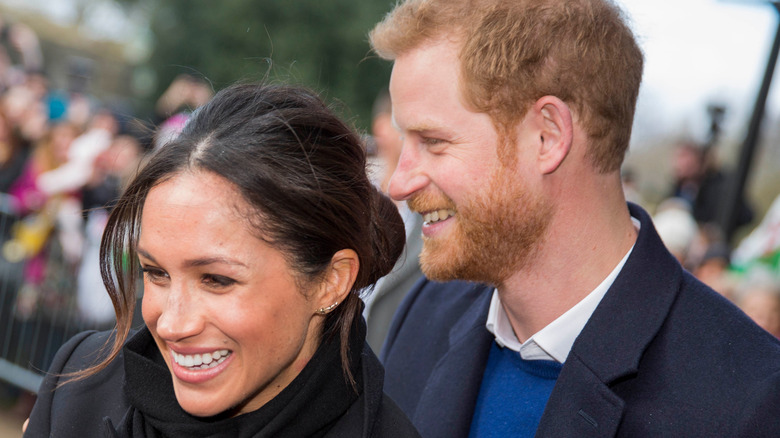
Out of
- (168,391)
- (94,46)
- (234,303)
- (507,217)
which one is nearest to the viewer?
(234,303)

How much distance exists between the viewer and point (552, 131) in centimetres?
264

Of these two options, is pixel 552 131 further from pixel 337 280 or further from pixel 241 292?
pixel 241 292

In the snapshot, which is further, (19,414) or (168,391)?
(19,414)

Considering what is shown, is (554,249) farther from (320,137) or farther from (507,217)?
(320,137)

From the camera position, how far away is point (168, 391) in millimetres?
2248

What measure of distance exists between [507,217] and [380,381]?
2.17 ft

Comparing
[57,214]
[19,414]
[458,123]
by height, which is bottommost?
[19,414]

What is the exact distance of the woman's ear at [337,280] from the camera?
7.61 ft

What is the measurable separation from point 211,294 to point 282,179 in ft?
1.17

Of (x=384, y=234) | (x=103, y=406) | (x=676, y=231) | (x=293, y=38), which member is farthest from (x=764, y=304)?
(x=293, y=38)

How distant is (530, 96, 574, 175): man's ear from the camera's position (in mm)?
2611

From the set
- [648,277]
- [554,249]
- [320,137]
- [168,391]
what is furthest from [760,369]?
[168,391]

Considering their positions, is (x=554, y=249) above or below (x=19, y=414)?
above

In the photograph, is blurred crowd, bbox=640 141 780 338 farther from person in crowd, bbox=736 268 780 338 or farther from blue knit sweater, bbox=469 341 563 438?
blue knit sweater, bbox=469 341 563 438
